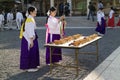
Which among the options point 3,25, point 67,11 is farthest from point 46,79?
point 67,11

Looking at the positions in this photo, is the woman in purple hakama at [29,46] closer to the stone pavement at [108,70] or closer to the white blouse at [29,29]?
the white blouse at [29,29]

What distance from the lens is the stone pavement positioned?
26.9 feet

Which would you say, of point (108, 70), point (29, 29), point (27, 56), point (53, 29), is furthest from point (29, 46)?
point (108, 70)

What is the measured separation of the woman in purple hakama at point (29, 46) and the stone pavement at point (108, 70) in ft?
5.42

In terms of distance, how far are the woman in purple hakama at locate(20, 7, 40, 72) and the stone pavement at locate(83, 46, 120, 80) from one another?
1653mm

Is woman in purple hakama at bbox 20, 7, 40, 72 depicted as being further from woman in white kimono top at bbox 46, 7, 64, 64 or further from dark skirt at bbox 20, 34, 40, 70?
woman in white kimono top at bbox 46, 7, 64, 64

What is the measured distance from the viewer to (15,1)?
3825 cm

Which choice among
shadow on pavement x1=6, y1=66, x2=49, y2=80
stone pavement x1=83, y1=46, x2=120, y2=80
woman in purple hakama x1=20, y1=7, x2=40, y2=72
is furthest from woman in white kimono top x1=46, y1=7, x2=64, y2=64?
stone pavement x1=83, y1=46, x2=120, y2=80

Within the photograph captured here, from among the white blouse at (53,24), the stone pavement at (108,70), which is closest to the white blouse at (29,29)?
the white blouse at (53,24)

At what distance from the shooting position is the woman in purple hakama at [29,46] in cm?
888

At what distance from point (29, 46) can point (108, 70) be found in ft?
7.21

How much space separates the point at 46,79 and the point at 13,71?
1411mm

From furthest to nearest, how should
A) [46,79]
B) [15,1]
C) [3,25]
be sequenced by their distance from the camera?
[15,1] → [3,25] → [46,79]

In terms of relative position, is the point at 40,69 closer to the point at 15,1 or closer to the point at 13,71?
the point at 13,71
